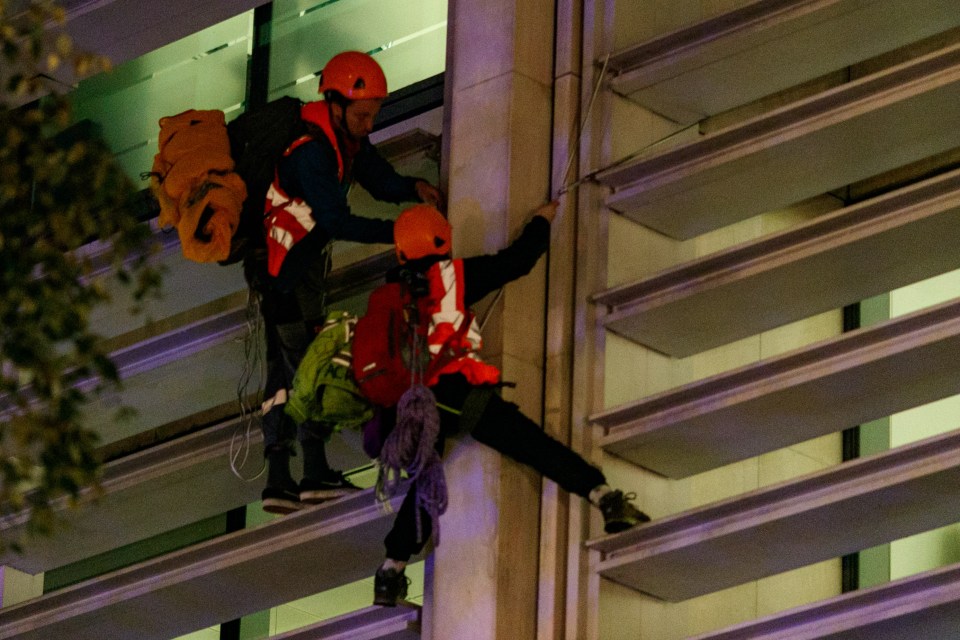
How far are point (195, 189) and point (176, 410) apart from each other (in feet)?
9.79

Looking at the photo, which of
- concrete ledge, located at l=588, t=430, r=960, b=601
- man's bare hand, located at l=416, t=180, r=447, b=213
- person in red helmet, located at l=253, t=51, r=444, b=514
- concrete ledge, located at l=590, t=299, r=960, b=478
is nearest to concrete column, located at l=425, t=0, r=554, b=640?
man's bare hand, located at l=416, t=180, r=447, b=213

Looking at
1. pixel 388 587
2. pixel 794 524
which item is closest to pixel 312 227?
pixel 388 587

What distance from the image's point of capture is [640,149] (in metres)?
14.2

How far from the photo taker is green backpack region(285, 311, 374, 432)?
1332 centimetres

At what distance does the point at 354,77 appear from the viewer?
525 inches

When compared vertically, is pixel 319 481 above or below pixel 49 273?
above

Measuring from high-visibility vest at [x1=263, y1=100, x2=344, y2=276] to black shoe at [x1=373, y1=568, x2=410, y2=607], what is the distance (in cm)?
178

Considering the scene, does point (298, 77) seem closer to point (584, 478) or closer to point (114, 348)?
point (114, 348)

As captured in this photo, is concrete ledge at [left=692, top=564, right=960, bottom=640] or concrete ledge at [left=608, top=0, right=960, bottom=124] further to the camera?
concrete ledge at [left=608, top=0, right=960, bottom=124]

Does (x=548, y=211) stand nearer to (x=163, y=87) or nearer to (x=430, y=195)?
(x=430, y=195)

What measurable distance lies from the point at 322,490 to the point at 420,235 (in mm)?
2008

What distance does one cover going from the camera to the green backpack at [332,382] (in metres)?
13.3

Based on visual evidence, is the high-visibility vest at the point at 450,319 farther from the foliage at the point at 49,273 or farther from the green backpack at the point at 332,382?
the foliage at the point at 49,273

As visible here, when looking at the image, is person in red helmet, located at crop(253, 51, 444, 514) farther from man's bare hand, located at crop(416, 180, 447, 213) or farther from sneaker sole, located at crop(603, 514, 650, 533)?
sneaker sole, located at crop(603, 514, 650, 533)
